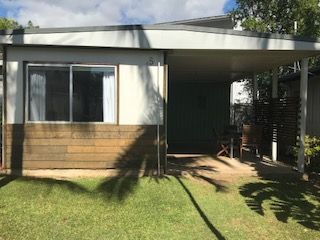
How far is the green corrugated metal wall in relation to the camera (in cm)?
1958

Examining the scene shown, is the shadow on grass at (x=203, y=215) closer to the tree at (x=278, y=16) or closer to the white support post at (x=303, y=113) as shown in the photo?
the white support post at (x=303, y=113)

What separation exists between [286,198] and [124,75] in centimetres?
416

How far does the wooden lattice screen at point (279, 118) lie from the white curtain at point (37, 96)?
574 cm

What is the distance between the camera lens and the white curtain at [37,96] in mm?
10414

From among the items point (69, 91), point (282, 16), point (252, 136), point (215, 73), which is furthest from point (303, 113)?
point (282, 16)

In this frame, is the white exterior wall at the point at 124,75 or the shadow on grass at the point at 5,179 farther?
the white exterior wall at the point at 124,75

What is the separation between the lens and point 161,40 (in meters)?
10.2

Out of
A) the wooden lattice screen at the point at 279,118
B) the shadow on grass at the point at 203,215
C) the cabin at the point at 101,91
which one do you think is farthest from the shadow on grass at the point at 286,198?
the cabin at the point at 101,91

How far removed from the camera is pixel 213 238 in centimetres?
664

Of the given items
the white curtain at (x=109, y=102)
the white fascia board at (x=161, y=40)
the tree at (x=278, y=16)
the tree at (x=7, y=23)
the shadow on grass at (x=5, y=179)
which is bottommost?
the shadow on grass at (x=5, y=179)

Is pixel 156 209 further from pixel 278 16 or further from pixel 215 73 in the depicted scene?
pixel 278 16

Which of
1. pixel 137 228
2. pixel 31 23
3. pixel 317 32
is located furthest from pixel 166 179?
pixel 31 23

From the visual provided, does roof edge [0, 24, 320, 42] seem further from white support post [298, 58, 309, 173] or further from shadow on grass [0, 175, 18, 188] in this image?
shadow on grass [0, 175, 18, 188]

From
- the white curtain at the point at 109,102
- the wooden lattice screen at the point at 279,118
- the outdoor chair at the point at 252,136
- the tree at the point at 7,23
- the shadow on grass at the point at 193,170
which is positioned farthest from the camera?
the tree at the point at 7,23
